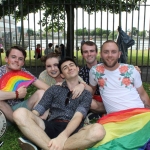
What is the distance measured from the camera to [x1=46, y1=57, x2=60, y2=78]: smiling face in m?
3.74

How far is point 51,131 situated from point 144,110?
1.14 metres

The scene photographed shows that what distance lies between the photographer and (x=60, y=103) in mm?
3156

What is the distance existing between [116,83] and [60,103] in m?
0.81

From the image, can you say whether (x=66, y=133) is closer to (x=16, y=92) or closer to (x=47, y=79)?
(x=16, y=92)

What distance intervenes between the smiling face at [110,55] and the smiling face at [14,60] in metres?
1.17

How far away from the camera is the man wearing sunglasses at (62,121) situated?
2.63m

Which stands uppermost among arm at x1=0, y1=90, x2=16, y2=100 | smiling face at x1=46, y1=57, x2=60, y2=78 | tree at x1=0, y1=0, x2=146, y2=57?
tree at x1=0, y1=0, x2=146, y2=57

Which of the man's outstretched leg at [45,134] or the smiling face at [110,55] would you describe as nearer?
the man's outstretched leg at [45,134]

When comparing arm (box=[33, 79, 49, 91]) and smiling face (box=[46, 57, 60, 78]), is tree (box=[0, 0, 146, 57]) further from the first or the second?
arm (box=[33, 79, 49, 91])

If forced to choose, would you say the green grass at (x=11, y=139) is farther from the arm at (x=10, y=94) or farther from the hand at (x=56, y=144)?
the hand at (x=56, y=144)

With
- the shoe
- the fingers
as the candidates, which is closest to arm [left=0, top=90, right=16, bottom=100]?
the shoe

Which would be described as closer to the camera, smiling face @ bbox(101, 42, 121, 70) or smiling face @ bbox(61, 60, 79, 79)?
smiling face @ bbox(61, 60, 79, 79)

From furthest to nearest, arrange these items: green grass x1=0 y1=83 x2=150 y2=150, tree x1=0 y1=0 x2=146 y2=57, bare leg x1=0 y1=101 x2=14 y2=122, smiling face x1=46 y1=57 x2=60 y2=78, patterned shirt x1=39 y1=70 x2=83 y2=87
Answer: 1. tree x1=0 y1=0 x2=146 y2=57
2. patterned shirt x1=39 y1=70 x2=83 y2=87
3. smiling face x1=46 y1=57 x2=60 y2=78
4. bare leg x1=0 y1=101 x2=14 y2=122
5. green grass x1=0 y1=83 x2=150 y2=150

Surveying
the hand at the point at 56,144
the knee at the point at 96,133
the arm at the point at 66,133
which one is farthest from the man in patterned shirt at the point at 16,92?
the knee at the point at 96,133
